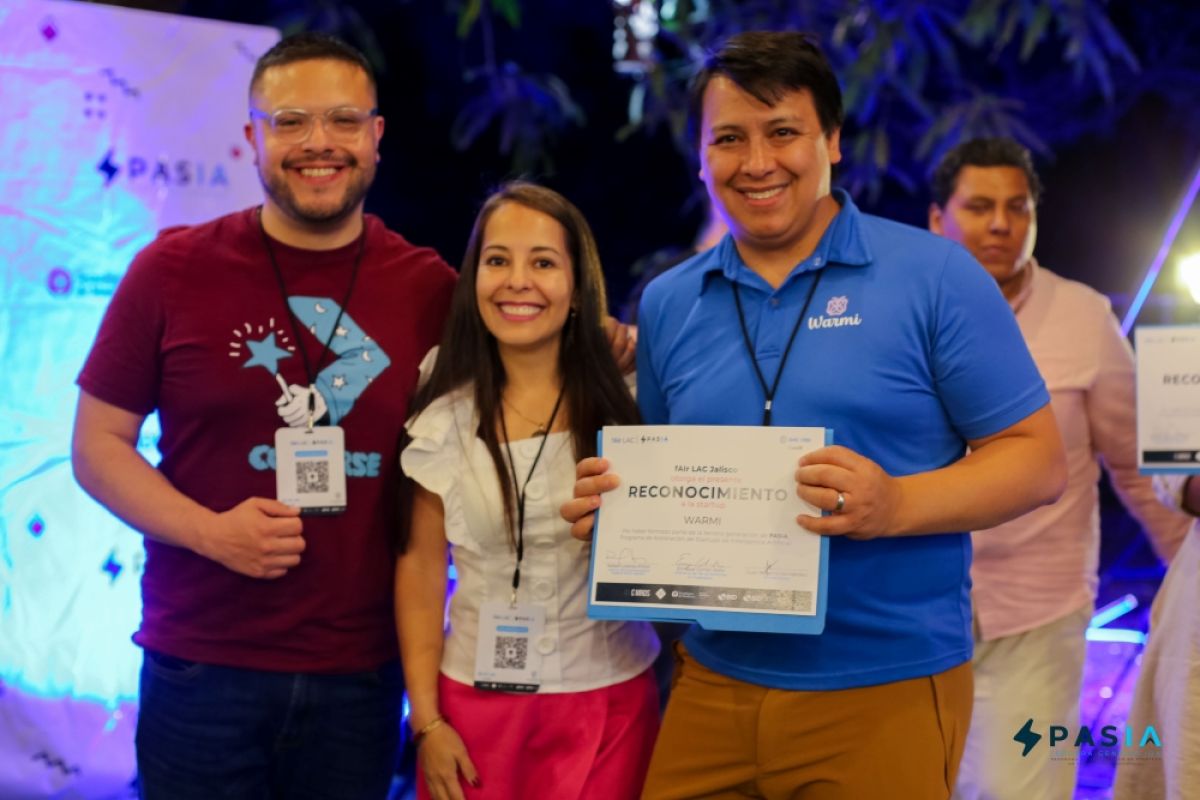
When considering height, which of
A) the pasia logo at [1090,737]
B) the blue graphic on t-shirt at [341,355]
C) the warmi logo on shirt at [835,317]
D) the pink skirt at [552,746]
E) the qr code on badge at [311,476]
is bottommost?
the pasia logo at [1090,737]

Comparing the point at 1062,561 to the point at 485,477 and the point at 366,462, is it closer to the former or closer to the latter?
the point at 485,477

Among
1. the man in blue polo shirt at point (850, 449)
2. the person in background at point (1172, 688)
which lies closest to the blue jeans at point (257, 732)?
the man in blue polo shirt at point (850, 449)

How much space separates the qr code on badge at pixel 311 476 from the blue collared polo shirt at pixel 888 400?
0.79 m

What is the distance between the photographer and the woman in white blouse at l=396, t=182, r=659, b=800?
2152mm

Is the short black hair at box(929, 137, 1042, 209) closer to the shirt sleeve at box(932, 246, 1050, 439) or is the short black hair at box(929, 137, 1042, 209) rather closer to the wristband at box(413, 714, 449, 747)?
the shirt sleeve at box(932, 246, 1050, 439)

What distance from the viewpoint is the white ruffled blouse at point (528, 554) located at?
7.14 ft

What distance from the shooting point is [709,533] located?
6.09 ft

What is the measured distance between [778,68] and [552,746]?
4.22 feet

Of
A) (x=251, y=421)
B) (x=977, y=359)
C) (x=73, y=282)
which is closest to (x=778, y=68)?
(x=977, y=359)

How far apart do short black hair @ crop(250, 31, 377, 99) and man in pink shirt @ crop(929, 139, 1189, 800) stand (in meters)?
1.61

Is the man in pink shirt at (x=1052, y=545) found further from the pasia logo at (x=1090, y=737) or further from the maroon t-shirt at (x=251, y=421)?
the maroon t-shirt at (x=251, y=421)

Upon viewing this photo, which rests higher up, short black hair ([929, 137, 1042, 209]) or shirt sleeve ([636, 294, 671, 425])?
short black hair ([929, 137, 1042, 209])

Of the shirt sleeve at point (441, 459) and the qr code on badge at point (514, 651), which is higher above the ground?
the shirt sleeve at point (441, 459)
